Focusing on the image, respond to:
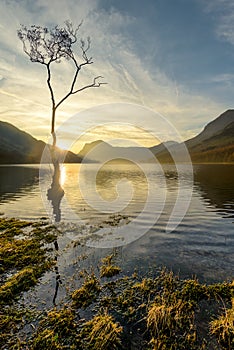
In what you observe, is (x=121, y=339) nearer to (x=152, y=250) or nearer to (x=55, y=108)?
(x=152, y=250)

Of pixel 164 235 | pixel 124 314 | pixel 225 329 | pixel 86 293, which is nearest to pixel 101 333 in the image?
pixel 124 314

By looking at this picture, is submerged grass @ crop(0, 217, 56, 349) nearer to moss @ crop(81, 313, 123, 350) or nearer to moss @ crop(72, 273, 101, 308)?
moss @ crop(72, 273, 101, 308)

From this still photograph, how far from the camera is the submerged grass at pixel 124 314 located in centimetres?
799

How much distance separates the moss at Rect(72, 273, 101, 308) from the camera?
402 inches

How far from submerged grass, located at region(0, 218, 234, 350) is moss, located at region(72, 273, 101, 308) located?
0.05 metres

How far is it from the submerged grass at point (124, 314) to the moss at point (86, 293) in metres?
0.05

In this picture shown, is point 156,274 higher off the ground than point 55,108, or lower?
lower

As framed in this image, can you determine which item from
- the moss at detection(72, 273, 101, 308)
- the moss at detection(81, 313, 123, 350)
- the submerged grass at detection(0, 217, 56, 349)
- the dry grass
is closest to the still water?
the submerged grass at detection(0, 217, 56, 349)

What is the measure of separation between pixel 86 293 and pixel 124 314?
228cm

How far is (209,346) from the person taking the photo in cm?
786

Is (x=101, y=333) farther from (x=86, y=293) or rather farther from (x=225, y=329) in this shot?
(x=225, y=329)

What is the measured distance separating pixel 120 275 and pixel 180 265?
4.26 metres

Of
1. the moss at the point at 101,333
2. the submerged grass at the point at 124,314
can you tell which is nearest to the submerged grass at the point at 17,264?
the submerged grass at the point at 124,314

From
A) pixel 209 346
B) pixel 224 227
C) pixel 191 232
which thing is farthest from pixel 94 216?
pixel 209 346
